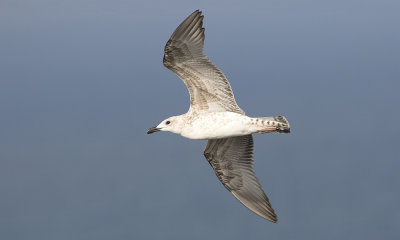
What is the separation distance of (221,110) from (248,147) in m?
1.71

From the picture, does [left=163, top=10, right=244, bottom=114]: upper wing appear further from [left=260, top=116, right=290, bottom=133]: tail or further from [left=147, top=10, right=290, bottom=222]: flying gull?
[left=260, top=116, right=290, bottom=133]: tail

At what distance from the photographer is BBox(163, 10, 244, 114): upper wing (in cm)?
1315

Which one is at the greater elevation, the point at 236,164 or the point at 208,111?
the point at 208,111

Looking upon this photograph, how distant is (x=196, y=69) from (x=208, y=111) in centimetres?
110

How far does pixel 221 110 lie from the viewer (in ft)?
44.7

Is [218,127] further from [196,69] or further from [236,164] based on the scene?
[236,164]

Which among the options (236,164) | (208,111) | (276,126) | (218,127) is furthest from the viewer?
(236,164)

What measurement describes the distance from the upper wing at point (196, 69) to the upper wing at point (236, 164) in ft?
4.42

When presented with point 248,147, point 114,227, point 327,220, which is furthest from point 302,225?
point 248,147

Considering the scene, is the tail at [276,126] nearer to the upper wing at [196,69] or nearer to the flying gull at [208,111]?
the flying gull at [208,111]

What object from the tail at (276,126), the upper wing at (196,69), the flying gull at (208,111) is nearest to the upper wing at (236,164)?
the flying gull at (208,111)

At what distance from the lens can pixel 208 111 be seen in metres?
13.6

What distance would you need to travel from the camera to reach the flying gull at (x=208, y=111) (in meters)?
13.1

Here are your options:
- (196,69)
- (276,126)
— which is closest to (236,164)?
(276,126)
